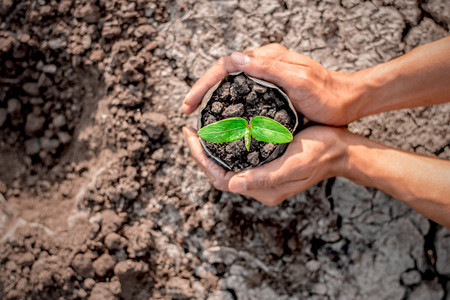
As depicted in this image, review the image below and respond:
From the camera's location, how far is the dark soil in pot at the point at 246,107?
4.46ft

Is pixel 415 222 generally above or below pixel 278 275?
above

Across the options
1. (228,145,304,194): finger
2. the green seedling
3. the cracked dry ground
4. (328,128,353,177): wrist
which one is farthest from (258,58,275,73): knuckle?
the cracked dry ground

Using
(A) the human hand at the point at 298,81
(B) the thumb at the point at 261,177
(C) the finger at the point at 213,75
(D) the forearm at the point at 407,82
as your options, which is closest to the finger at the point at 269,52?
(A) the human hand at the point at 298,81

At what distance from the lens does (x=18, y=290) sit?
1.73 m

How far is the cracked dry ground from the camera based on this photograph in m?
1.80

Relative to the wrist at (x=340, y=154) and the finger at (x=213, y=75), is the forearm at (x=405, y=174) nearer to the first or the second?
the wrist at (x=340, y=154)

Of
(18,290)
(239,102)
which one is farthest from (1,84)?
(239,102)

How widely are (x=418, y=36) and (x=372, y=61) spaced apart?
0.93 feet

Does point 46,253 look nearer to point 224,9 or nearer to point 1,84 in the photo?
point 1,84

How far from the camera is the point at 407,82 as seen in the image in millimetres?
1507

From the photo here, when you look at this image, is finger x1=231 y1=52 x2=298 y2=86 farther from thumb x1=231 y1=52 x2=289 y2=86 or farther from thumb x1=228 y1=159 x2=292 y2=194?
thumb x1=228 y1=159 x2=292 y2=194

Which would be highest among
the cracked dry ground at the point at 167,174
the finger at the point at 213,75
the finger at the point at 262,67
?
the finger at the point at 262,67

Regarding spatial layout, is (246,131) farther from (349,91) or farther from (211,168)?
(349,91)

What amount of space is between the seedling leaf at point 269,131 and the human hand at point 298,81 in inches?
9.6
